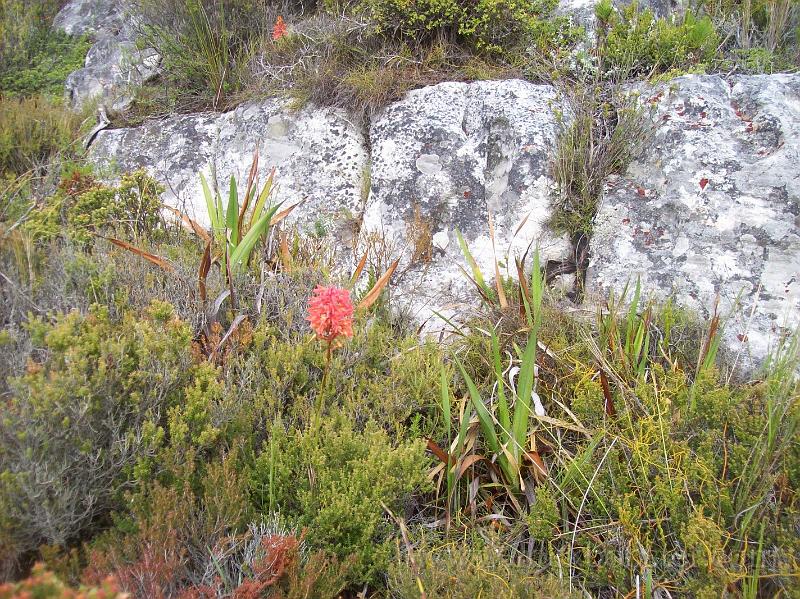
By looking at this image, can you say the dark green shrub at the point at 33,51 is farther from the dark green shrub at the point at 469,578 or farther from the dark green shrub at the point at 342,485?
the dark green shrub at the point at 469,578

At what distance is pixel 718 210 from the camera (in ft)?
11.9

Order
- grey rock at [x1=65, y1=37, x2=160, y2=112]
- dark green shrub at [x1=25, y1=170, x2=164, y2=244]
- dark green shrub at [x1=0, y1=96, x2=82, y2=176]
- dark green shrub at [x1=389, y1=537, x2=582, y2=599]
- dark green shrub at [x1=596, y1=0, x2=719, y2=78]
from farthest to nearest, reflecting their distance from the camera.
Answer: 1. grey rock at [x1=65, y1=37, x2=160, y2=112]
2. dark green shrub at [x1=0, y1=96, x2=82, y2=176]
3. dark green shrub at [x1=596, y1=0, x2=719, y2=78]
4. dark green shrub at [x1=25, y1=170, x2=164, y2=244]
5. dark green shrub at [x1=389, y1=537, x2=582, y2=599]

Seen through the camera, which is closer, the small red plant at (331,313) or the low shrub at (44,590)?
the low shrub at (44,590)

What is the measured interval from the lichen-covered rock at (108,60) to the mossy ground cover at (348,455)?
2.67 meters

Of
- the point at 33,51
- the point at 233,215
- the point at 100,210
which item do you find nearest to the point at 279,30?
the point at 100,210

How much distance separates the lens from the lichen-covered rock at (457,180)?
383cm

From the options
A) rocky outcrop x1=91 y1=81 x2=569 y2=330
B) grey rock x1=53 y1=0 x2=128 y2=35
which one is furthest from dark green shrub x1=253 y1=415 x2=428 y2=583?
grey rock x1=53 y1=0 x2=128 y2=35

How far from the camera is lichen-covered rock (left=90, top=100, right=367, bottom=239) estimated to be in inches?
168

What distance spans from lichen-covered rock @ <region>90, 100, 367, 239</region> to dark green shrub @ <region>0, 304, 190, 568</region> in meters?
2.07

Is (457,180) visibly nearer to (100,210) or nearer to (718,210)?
(718,210)

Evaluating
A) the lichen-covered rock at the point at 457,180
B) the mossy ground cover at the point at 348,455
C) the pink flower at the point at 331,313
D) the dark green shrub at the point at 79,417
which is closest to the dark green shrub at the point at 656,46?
the lichen-covered rock at the point at 457,180

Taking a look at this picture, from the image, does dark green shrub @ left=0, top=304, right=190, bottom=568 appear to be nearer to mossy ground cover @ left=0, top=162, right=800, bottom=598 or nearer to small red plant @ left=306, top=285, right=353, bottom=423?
mossy ground cover @ left=0, top=162, right=800, bottom=598

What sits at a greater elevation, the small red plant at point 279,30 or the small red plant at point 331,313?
the small red plant at point 279,30

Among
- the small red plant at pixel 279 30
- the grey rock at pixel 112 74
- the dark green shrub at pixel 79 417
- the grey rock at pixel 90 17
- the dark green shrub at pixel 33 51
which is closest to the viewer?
the dark green shrub at pixel 79 417
